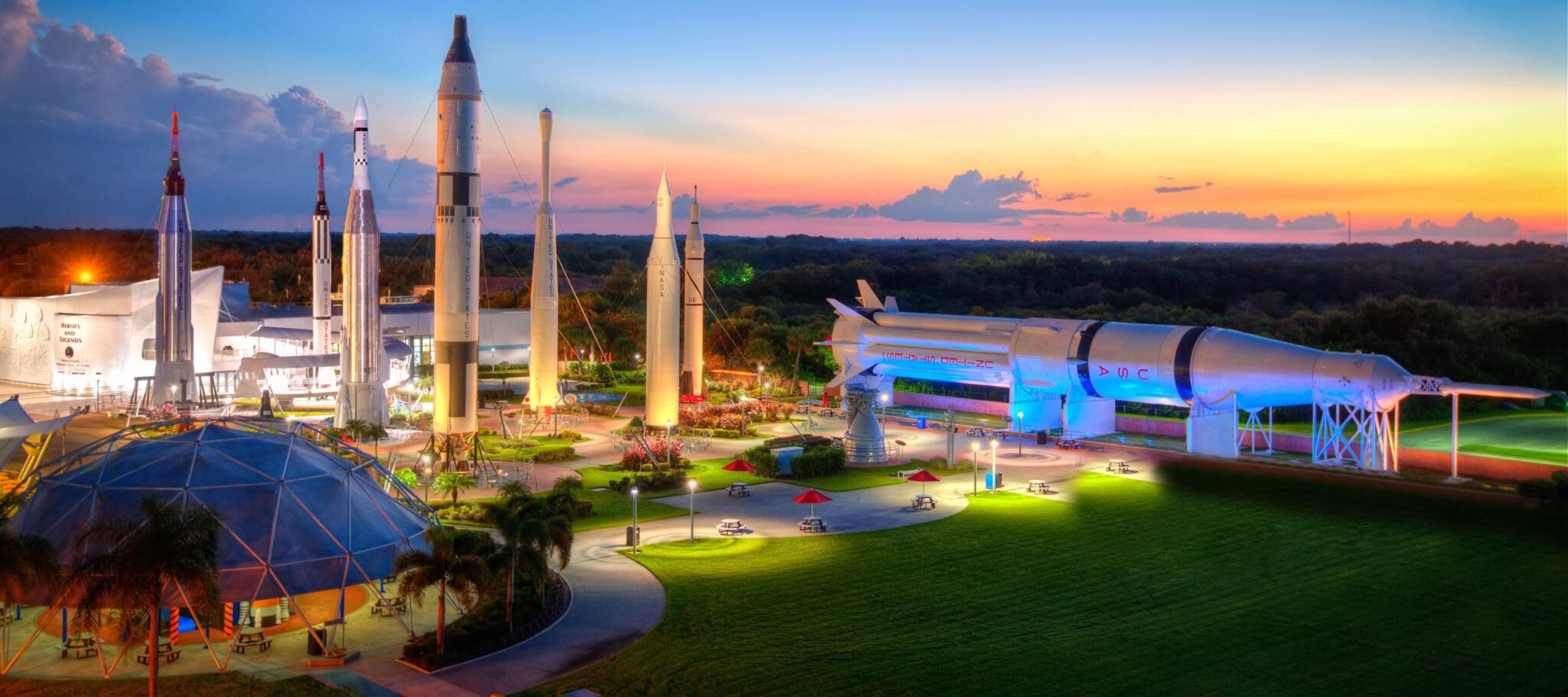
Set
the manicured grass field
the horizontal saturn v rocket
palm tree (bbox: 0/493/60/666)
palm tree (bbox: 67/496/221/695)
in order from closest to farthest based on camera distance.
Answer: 1. palm tree (bbox: 67/496/221/695)
2. palm tree (bbox: 0/493/60/666)
3. the horizontal saturn v rocket
4. the manicured grass field

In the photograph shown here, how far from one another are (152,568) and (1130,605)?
18.6 meters

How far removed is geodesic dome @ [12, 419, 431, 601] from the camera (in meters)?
22.7

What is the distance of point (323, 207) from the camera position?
51531mm

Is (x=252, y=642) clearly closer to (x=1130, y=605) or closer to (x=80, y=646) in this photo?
(x=80, y=646)

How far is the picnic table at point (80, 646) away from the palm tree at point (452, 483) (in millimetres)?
Result: 13732

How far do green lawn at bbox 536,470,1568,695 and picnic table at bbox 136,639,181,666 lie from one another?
6.94 metres

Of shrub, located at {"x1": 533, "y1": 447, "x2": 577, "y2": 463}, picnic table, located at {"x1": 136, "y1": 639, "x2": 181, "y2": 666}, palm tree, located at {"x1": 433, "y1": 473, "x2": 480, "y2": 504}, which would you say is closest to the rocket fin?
shrub, located at {"x1": 533, "y1": 447, "x2": 577, "y2": 463}

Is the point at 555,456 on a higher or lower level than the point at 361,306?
lower

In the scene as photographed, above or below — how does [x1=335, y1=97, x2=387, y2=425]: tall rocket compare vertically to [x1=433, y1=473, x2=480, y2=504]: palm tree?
above

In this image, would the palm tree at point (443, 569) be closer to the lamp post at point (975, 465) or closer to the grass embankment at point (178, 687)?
the grass embankment at point (178, 687)

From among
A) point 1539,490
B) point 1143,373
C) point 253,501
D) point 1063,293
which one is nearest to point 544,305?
point 1143,373

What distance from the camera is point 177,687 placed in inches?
792

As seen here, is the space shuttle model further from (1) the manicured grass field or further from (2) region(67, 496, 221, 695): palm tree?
(2) region(67, 496, 221, 695): palm tree

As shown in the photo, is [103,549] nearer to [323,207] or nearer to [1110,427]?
[323,207]
